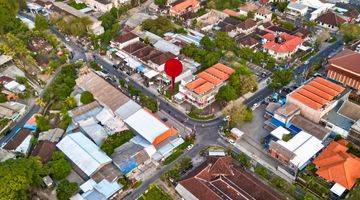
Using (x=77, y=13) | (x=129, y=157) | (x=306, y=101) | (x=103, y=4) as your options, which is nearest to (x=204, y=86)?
(x=306, y=101)

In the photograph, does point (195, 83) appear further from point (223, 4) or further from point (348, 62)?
point (223, 4)

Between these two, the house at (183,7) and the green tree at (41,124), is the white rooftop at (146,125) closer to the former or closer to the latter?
the green tree at (41,124)

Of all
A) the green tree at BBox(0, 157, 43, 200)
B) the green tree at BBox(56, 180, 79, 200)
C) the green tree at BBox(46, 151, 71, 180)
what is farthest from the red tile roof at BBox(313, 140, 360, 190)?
the green tree at BBox(0, 157, 43, 200)

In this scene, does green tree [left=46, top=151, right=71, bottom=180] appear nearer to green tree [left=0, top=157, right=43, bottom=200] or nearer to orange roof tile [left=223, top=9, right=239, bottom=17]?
green tree [left=0, top=157, right=43, bottom=200]

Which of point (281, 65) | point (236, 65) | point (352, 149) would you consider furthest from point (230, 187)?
point (281, 65)

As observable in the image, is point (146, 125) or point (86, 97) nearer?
point (146, 125)
